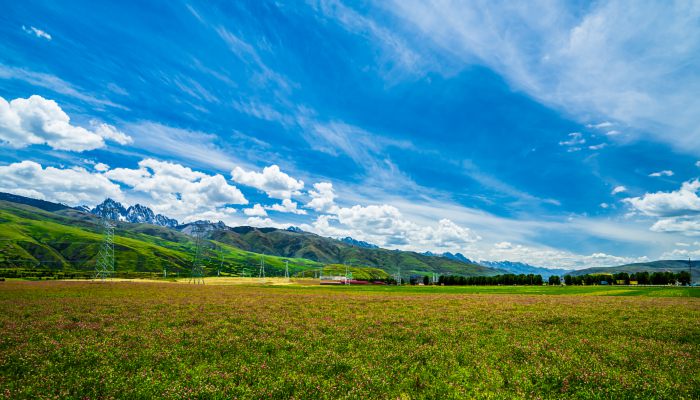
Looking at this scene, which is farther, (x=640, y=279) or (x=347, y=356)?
(x=640, y=279)

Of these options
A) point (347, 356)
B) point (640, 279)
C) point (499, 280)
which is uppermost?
point (347, 356)

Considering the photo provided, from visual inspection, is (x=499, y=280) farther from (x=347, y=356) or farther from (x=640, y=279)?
(x=347, y=356)

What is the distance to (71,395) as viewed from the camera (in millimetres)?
13898

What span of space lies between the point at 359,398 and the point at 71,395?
11.9 meters

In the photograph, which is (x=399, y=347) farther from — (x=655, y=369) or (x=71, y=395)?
(x=71, y=395)

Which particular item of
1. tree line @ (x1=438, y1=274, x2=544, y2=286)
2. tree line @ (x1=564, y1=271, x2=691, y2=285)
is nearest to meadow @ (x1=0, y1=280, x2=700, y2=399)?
tree line @ (x1=438, y1=274, x2=544, y2=286)

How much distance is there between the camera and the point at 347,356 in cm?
1980

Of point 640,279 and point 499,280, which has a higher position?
point 640,279

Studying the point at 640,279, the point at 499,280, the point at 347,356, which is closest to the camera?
the point at 347,356

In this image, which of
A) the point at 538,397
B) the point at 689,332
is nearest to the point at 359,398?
the point at 538,397

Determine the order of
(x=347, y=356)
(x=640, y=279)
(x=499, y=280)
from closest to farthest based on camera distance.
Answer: (x=347, y=356)
(x=640, y=279)
(x=499, y=280)

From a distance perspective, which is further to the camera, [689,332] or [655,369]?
[689,332]

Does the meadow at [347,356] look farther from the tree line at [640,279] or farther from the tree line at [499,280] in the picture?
the tree line at [640,279]

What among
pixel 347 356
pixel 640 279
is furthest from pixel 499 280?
pixel 347 356
